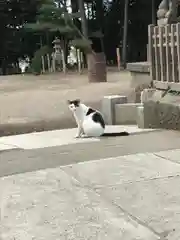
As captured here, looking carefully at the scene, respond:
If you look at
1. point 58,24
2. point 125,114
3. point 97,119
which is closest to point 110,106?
point 125,114

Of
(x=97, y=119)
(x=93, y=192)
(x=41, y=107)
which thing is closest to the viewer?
(x=93, y=192)

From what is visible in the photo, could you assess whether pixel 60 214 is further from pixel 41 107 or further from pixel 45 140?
pixel 41 107

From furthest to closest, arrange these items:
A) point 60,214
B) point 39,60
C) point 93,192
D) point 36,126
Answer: point 39,60 → point 36,126 → point 93,192 → point 60,214

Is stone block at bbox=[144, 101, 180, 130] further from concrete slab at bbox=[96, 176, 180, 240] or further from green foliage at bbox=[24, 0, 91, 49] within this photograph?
green foliage at bbox=[24, 0, 91, 49]

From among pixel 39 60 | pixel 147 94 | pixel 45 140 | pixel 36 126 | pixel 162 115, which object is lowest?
pixel 36 126

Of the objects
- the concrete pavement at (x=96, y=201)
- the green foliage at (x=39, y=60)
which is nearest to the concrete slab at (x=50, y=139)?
the concrete pavement at (x=96, y=201)

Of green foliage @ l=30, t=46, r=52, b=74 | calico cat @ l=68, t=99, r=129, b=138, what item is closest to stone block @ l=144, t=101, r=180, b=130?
calico cat @ l=68, t=99, r=129, b=138

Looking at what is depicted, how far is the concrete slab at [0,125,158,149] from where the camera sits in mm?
6887

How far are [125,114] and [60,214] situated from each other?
526 cm

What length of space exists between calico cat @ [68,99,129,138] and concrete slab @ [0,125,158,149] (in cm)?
18

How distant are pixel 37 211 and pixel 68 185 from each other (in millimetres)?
762

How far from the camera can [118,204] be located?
3855 mm

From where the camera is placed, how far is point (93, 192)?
4207mm

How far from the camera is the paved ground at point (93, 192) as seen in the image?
335 cm
